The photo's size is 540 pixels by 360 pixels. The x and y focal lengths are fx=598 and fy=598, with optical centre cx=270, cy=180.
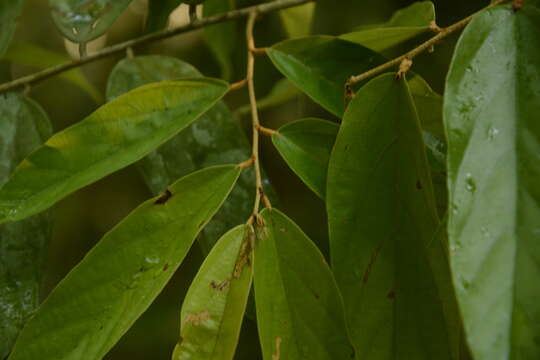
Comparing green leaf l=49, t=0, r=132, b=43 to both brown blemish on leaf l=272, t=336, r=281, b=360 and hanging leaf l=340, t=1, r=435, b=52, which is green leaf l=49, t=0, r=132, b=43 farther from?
brown blemish on leaf l=272, t=336, r=281, b=360

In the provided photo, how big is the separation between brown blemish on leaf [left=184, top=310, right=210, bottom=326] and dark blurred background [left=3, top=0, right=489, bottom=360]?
83cm

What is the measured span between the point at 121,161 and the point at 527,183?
12.6 inches

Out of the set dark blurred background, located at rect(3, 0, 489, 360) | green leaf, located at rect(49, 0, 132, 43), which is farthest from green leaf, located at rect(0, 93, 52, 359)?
dark blurred background, located at rect(3, 0, 489, 360)

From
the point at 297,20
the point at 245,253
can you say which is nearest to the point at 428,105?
the point at 245,253

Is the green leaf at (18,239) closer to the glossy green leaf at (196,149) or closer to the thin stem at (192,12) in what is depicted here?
the glossy green leaf at (196,149)

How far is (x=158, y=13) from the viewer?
2.28 ft

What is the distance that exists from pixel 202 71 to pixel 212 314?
1.05 metres

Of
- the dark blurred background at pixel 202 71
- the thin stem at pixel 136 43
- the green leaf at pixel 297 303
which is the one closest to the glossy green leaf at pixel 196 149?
the thin stem at pixel 136 43

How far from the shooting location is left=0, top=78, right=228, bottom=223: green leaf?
51 centimetres

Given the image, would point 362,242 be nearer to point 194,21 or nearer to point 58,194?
point 58,194

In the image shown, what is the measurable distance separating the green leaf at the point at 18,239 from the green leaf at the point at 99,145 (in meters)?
0.12

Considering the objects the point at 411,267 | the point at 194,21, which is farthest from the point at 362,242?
the point at 194,21

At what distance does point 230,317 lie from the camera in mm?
461

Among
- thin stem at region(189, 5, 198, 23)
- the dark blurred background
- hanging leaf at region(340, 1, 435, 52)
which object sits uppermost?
thin stem at region(189, 5, 198, 23)
